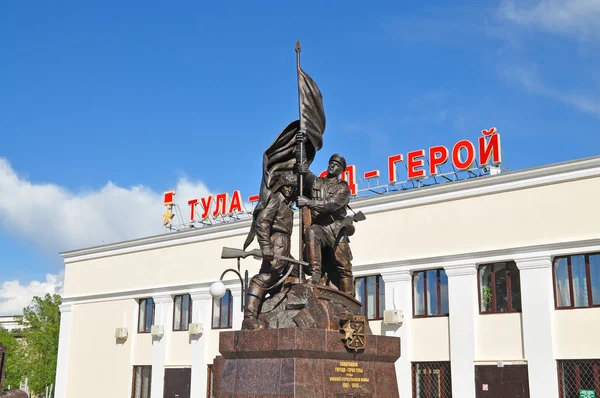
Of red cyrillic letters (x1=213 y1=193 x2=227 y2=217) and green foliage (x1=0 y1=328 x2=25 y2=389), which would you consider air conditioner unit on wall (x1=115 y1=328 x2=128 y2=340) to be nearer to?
red cyrillic letters (x1=213 y1=193 x2=227 y2=217)

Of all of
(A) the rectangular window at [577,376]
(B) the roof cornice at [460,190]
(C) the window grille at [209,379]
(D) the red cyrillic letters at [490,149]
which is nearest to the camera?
(A) the rectangular window at [577,376]

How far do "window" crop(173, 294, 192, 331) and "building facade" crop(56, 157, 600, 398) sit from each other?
0.56 m

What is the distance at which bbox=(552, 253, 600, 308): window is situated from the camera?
21.1 meters

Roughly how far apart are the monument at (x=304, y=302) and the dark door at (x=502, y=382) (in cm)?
1263

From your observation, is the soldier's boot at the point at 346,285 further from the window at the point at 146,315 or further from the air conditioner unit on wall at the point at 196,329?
the window at the point at 146,315

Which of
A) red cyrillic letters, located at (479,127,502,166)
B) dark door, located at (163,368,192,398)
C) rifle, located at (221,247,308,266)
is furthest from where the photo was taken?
dark door, located at (163,368,192,398)

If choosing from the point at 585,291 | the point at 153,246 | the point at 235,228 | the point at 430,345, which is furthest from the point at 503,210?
the point at 153,246

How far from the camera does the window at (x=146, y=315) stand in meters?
32.5

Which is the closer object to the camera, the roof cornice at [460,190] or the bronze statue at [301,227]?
the bronze statue at [301,227]

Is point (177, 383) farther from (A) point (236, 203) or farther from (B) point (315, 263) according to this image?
(B) point (315, 263)

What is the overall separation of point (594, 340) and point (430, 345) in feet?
17.1

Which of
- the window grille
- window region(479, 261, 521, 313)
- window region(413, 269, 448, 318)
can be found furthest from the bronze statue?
Answer: the window grille

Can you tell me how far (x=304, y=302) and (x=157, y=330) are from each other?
888 inches

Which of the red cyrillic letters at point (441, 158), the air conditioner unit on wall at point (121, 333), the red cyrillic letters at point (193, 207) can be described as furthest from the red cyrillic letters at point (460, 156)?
the air conditioner unit on wall at point (121, 333)
